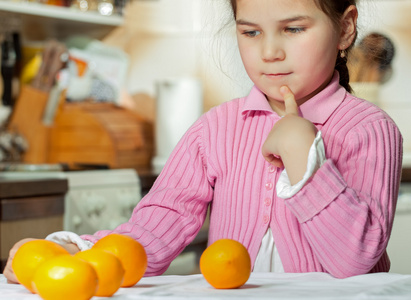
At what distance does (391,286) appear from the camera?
2.43ft

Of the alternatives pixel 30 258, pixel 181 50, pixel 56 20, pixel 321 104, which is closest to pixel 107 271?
pixel 30 258

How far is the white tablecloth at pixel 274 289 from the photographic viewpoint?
2.27ft

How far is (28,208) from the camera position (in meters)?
1.90

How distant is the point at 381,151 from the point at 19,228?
3.89ft

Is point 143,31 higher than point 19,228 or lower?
higher

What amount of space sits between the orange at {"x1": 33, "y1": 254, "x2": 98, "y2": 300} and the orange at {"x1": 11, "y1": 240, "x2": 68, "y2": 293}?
72 millimetres

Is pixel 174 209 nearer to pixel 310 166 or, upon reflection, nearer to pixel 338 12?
pixel 310 166

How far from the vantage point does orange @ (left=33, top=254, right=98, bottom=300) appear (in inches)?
26.3

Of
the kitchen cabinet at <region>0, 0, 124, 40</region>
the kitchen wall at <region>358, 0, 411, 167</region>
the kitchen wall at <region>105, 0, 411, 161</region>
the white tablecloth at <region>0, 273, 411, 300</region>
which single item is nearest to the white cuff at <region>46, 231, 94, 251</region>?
the white tablecloth at <region>0, 273, 411, 300</region>

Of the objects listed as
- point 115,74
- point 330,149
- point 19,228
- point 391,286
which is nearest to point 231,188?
point 330,149

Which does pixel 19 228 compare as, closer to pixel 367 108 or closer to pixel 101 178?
pixel 101 178

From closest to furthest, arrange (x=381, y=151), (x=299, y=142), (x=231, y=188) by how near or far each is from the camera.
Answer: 1. (x=299, y=142)
2. (x=381, y=151)
3. (x=231, y=188)

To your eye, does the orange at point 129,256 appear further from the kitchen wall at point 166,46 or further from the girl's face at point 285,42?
the kitchen wall at point 166,46

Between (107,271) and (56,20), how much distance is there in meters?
2.17
